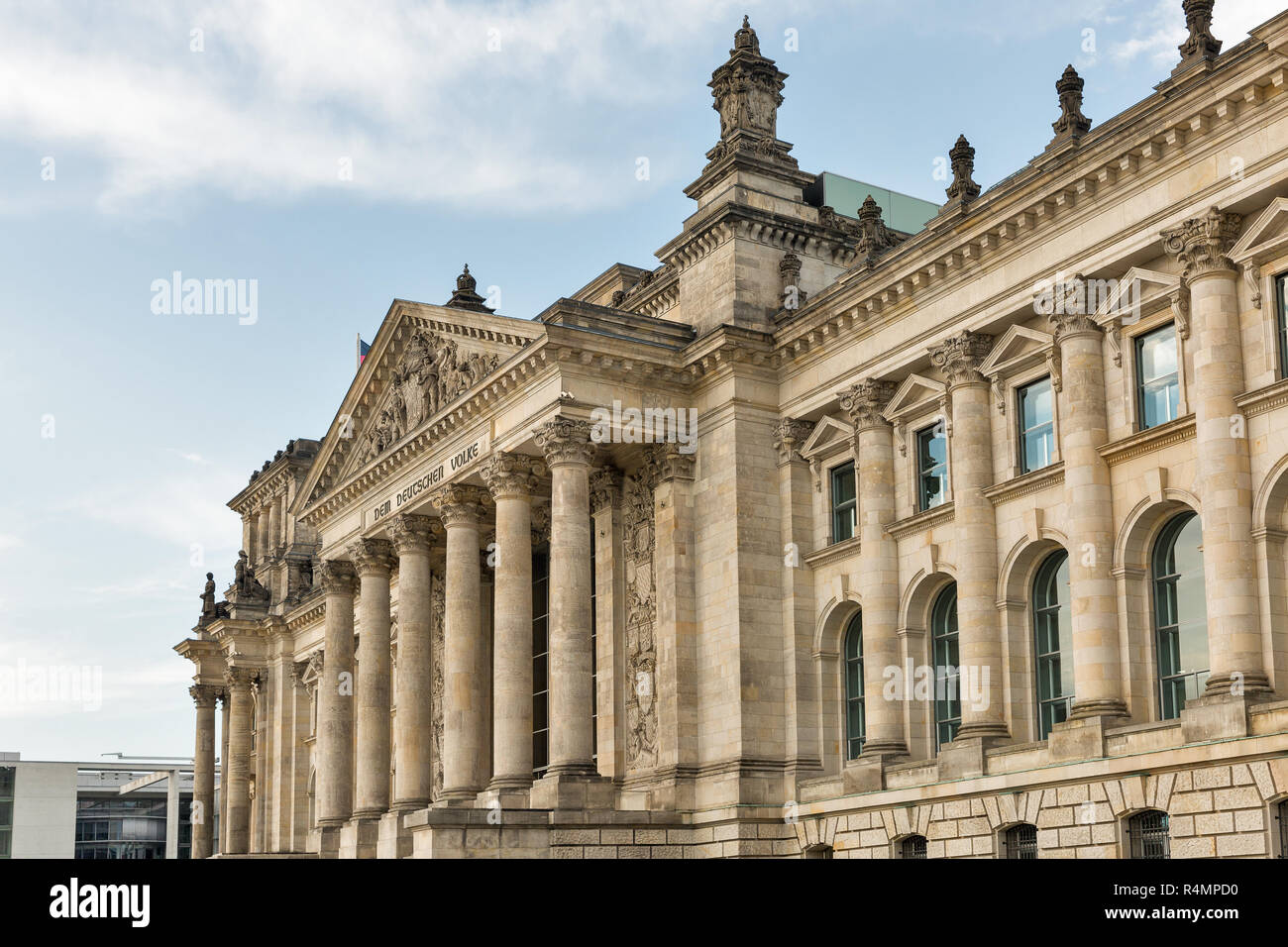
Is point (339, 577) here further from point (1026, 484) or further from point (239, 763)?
point (1026, 484)

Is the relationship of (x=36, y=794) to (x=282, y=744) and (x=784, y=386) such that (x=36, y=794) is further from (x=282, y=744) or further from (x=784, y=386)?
(x=784, y=386)

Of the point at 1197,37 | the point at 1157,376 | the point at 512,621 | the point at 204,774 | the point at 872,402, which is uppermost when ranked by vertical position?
the point at 1197,37

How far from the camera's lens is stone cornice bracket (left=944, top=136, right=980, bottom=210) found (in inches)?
1296

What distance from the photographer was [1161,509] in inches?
1096

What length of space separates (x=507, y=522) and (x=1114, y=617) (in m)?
15.9

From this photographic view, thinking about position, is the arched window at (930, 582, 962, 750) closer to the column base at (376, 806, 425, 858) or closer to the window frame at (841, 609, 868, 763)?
the window frame at (841, 609, 868, 763)

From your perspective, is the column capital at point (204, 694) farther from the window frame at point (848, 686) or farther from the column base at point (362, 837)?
the window frame at point (848, 686)

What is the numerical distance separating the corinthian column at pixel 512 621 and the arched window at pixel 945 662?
9.92m

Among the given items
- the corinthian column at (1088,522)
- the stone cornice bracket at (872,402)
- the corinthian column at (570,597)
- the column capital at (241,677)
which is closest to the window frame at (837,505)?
the stone cornice bracket at (872,402)

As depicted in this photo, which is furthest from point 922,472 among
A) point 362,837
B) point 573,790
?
point 362,837

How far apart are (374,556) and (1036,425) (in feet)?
74.7

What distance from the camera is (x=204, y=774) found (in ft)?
232

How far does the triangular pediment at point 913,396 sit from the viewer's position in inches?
1320
